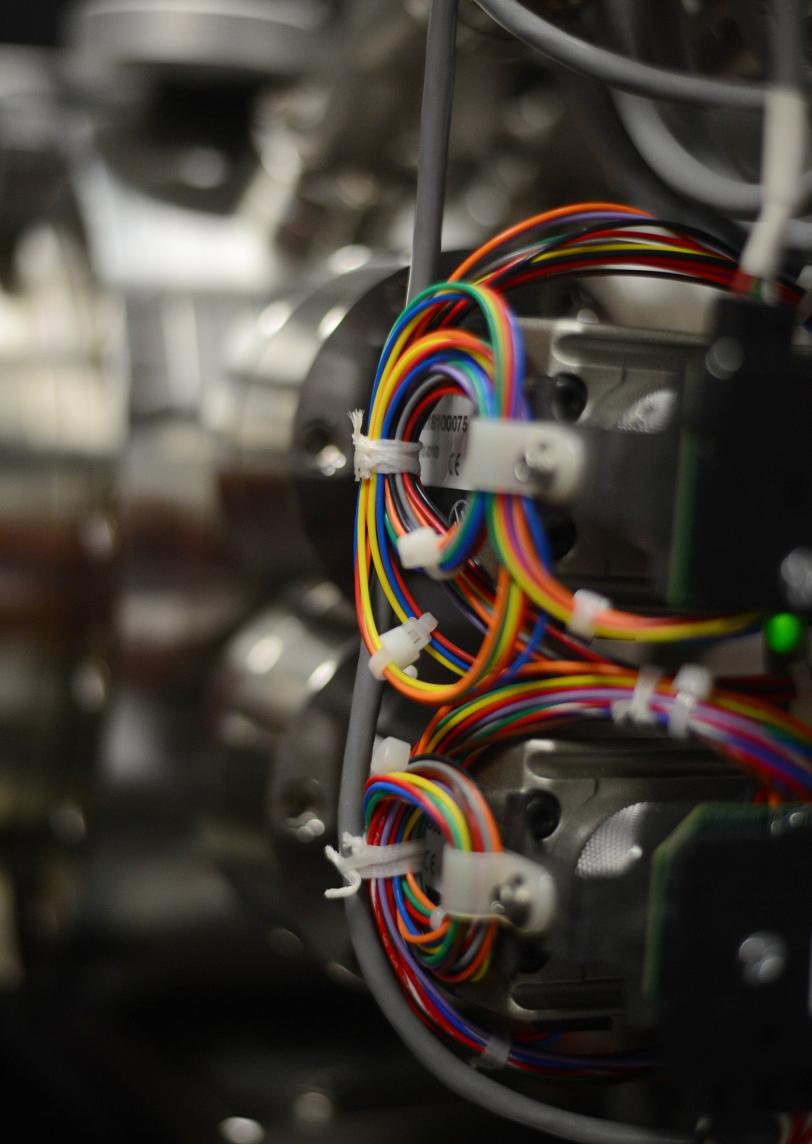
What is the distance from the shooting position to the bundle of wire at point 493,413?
1.38 feet

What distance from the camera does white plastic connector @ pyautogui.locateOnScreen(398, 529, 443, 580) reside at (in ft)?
1.50

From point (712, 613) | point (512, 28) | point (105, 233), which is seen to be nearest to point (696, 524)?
point (712, 613)

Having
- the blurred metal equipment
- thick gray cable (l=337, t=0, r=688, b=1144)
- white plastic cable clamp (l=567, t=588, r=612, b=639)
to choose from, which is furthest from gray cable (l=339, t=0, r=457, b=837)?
the blurred metal equipment

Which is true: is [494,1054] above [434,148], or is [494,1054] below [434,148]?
below

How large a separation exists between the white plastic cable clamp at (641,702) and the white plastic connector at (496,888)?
0.20 feet

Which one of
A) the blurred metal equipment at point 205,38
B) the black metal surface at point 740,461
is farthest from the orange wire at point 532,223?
the blurred metal equipment at point 205,38

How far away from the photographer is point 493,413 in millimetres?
424

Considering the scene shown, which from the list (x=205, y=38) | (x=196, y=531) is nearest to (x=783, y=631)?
(x=196, y=531)

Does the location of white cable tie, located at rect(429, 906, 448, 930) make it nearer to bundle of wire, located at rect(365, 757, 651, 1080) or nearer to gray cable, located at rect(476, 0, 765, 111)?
bundle of wire, located at rect(365, 757, 651, 1080)

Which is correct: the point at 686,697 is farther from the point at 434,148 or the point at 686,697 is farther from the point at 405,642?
the point at 434,148

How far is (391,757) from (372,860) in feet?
0.12

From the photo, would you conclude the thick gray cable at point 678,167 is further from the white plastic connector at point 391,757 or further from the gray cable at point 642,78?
the white plastic connector at point 391,757

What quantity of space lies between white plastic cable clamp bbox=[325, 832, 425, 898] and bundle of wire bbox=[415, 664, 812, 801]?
0.04m

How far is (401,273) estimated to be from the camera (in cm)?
61
